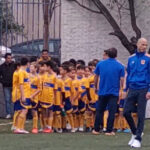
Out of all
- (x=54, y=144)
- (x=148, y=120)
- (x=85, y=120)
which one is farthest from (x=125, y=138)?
(x=148, y=120)

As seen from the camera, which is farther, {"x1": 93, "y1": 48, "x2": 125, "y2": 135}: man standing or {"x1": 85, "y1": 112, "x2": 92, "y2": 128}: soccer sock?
{"x1": 85, "y1": 112, "x2": 92, "y2": 128}: soccer sock

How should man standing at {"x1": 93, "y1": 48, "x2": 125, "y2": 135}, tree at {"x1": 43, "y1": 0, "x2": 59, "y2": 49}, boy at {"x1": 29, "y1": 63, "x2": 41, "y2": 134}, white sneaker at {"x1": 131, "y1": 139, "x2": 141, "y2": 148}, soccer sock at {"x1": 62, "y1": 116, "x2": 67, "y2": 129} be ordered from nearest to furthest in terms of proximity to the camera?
1. white sneaker at {"x1": 131, "y1": 139, "x2": 141, "y2": 148}
2. man standing at {"x1": 93, "y1": 48, "x2": 125, "y2": 135}
3. boy at {"x1": 29, "y1": 63, "x2": 41, "y2": 134}
4. soccer sock at {"x1": 62, "y1": 116, "x2": 67, "y2": 129}
5. tree at {"x1": 43, "y1": 0, "x2": 59, "y2": 49}

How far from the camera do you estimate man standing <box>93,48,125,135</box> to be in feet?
48.7

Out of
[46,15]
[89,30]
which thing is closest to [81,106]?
[89,30]

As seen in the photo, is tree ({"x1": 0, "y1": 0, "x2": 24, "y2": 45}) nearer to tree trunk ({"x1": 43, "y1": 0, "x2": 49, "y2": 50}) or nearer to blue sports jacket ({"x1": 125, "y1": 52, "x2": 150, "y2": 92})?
tree trunk ({"x1": 43, "y1": 0, "x2": 49, "y2": 50})

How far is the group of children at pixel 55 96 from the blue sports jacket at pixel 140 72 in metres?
3.32

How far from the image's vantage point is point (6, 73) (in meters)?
20.4

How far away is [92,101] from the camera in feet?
53.7

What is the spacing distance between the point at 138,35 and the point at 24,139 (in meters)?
8.27

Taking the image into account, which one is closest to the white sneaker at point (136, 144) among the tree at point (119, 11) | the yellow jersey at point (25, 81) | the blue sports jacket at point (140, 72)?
the blue sports jacket at point (140, 72)

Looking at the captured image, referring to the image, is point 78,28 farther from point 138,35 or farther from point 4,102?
point 4,102

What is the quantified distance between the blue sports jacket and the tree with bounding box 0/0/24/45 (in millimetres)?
9743

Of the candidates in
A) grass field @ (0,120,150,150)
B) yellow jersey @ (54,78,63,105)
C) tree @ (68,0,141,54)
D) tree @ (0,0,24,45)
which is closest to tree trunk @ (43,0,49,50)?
tree @ (0,0,24,45)

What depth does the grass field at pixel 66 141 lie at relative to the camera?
41.1 ft
